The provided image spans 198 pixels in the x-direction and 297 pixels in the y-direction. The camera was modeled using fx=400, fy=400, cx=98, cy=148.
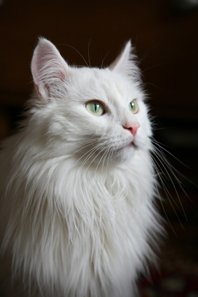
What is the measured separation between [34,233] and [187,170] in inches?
38.2

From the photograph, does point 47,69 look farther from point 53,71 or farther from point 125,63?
point 125,63

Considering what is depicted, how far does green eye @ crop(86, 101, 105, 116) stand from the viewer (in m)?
0.85

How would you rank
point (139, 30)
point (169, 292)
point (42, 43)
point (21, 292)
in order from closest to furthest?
1. point (42, 43)
2. point (21, 292)
3. point (169, 292)
4. point (139, 30)

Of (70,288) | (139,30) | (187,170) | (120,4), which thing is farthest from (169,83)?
(70,288)

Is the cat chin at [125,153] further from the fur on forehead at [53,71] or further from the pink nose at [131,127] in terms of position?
the fur on forehead at [53,71]

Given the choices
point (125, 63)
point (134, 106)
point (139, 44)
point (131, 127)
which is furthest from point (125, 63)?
point (139, 44)

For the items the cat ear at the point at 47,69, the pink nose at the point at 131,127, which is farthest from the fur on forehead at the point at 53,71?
the pink nose at the point at 131,127

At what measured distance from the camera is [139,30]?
53.1 inches

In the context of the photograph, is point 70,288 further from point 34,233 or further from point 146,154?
point 146,154

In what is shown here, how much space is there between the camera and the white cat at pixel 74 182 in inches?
32.5

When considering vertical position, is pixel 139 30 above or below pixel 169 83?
above

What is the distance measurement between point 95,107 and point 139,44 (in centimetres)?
60

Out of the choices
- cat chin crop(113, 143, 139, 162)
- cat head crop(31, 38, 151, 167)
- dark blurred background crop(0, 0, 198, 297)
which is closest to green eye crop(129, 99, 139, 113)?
cat head crop(31, 38, 151, 167)

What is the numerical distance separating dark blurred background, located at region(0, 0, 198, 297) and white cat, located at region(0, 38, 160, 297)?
386 millimetres
